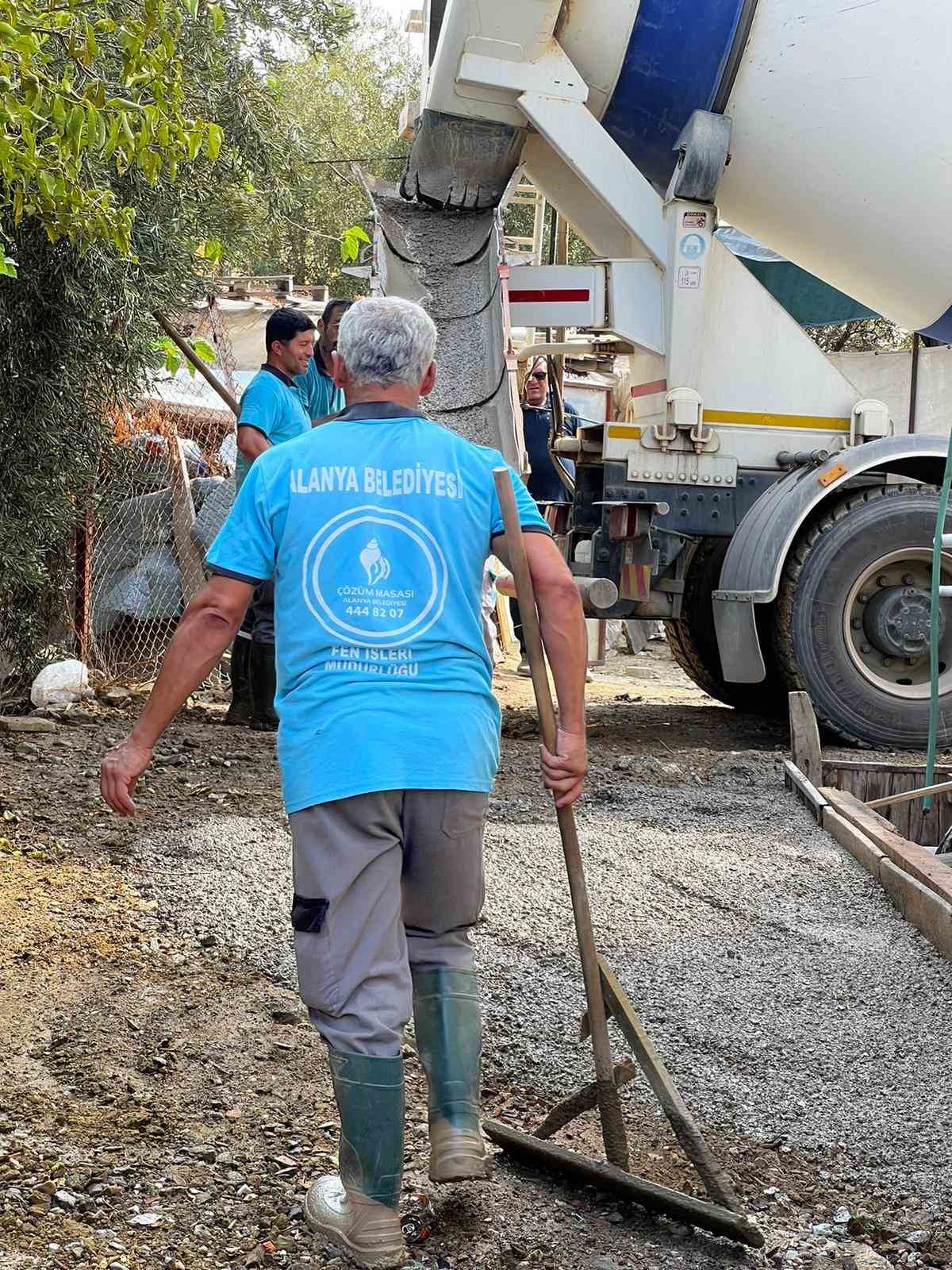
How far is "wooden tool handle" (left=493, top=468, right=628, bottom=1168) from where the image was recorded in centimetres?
261

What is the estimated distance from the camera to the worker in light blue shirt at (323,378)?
248 inches

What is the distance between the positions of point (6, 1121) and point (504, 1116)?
102 centimetres

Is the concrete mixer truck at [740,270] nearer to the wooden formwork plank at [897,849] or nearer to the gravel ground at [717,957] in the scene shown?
the wooden formwork plank at [897,849]

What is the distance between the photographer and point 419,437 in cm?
261

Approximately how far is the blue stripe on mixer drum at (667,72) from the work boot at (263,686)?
9.73 feet

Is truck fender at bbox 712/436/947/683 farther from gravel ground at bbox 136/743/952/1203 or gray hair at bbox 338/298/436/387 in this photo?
gray hair at bbox 338/298/436/387

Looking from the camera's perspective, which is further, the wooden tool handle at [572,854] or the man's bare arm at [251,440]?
the man's bare arm at [251,440]

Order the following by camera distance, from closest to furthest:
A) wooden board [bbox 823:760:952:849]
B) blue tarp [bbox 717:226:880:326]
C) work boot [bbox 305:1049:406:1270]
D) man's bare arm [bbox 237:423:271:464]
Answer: work boot [bbox 305:1049:406:1270], man's bare arm [bbox 237:423:271:464], wooden board [bbox 823:760:952:849], blue tarp [bbox 717:226:880:326]

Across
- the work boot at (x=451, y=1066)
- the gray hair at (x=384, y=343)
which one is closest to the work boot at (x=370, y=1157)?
the work boot at (x=451, y=1066)

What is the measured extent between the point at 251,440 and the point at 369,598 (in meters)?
3.55

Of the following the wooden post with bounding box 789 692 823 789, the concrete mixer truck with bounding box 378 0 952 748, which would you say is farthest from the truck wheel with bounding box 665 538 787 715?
the wooden post with bounding box 789 692 823 789

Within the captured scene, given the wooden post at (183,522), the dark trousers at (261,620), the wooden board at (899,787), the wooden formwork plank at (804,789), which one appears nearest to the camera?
the wooden formwork plank at (804,789)

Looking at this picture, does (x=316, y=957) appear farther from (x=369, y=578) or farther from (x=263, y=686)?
(x=263, y=686)

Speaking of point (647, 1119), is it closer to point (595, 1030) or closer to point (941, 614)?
point (595, 1030)
